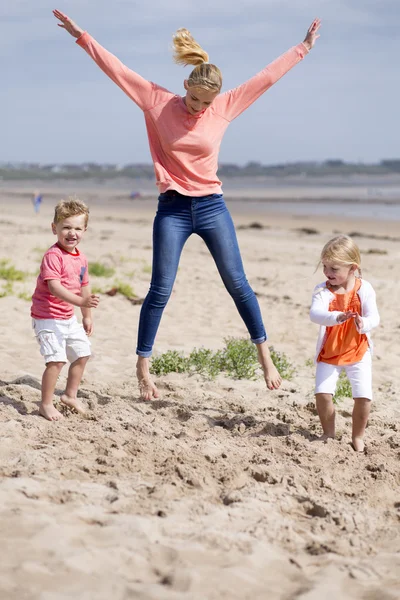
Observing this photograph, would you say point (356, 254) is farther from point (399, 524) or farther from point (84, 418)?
point (84, 418)

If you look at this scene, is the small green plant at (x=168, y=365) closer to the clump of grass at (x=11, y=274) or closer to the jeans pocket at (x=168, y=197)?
the jeans pocket at (x=168, y=197)

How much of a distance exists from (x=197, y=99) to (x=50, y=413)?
7.58 feet

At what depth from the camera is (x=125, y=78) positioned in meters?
5.05

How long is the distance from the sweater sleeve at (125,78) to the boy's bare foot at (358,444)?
262 cm

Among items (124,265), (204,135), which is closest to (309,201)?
(124,265)

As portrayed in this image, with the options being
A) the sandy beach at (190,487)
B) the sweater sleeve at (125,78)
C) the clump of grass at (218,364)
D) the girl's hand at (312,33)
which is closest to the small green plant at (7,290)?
the sandy beach at (190,487)

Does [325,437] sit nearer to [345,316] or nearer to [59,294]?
[345,316]

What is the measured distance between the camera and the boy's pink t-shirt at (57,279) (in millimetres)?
4805

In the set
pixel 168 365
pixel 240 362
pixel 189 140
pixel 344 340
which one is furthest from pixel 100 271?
pixel 344 340

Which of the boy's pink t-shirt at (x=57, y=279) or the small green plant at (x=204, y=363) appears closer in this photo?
the boy's pink t-shirt at (x=57, y=279)

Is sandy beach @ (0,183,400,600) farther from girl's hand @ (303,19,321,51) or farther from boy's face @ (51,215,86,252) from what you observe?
girl's hand @ (303,19,321,51)

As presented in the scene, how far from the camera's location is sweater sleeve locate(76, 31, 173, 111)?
16.5 feet

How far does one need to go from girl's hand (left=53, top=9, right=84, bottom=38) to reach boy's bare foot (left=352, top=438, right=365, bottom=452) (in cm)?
324

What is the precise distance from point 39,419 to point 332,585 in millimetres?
2452
